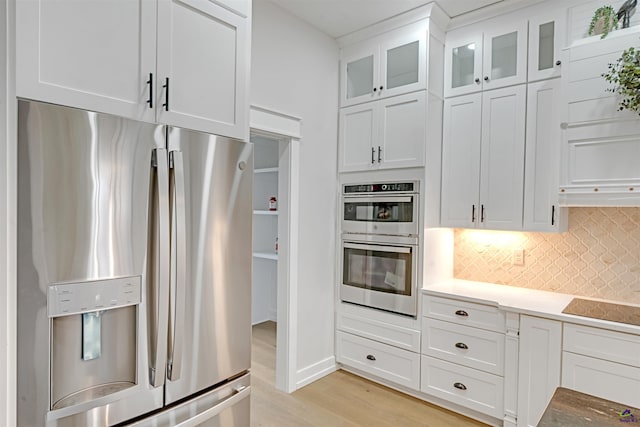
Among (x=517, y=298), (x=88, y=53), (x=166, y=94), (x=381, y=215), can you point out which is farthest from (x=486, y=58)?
(x=88, y=53)

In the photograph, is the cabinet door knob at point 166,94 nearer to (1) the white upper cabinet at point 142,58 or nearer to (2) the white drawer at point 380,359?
(1) the white upper cabinet at point 142,58

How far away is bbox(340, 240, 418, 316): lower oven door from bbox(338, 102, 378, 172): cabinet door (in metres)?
0.68

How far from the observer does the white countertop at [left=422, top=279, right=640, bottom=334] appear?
7.08ft

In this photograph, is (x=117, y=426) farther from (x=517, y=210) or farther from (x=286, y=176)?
(x=517, y=210)

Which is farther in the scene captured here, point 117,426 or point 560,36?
point 560,36

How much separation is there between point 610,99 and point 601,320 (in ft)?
4.27

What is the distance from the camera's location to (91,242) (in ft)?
4.00

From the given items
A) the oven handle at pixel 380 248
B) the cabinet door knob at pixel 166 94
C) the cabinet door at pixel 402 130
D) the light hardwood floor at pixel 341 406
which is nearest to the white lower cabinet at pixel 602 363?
the light hardwood floor at pixel 341 406

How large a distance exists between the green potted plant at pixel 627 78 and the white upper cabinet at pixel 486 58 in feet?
1.76

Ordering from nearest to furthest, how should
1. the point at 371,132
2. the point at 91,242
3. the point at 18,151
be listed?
the point at 18,151 → the point at 91,242 → the point at 371,132

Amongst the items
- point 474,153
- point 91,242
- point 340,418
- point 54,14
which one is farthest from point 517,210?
point 54,14

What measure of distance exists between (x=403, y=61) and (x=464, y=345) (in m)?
2.21

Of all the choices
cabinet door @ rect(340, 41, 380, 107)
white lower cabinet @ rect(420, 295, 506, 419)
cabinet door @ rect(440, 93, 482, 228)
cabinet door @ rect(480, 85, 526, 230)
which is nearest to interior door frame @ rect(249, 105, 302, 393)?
cabinet door @ rect(340, 41, 380, 107)

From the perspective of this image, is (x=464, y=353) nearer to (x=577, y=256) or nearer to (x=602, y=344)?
(x=602, y=344)
